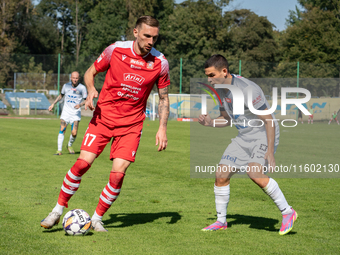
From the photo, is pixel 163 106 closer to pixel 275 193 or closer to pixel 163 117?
pixel 163 117

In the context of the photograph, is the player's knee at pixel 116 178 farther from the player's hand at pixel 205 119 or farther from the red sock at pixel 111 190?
the player's hand at pixel 205 119

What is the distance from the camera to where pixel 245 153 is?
4.95 m

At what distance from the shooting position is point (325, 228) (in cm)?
511

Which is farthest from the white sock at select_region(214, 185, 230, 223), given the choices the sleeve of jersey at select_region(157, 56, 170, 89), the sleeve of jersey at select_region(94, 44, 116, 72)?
the sleeve of jersey at select_region(94, 44, 116, 72)

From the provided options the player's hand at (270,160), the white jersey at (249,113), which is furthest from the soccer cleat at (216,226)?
the white jersey at (249,113)

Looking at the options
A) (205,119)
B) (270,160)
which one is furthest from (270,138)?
(205,119)

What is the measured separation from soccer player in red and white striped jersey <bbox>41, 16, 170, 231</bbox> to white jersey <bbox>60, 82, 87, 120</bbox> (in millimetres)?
7919

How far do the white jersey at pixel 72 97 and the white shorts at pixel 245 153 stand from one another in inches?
331

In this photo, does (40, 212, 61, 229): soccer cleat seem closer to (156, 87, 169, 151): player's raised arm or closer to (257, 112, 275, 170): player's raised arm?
(156, 87, 169, 151): player's raised arm

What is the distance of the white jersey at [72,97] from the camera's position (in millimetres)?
12586

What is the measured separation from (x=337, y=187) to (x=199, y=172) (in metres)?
3.10

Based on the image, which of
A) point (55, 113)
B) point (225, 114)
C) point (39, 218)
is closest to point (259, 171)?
point (225, 114)

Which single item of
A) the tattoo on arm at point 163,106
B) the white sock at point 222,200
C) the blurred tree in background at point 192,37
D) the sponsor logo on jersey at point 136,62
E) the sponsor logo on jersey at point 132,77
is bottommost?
the white sock at point 222,200

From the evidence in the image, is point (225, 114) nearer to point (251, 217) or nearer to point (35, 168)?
point (251, 217)
